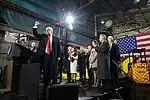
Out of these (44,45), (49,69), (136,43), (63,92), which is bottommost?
(63,92)

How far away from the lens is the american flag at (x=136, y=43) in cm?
641

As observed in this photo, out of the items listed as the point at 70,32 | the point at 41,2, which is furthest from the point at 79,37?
the point at 41,2

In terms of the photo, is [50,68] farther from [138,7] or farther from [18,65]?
[138,7]

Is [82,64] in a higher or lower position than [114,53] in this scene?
lower

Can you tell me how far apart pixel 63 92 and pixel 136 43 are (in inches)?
214

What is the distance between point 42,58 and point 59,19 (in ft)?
14.6

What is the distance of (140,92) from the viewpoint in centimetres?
493

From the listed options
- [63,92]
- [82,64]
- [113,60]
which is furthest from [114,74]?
[82,64]

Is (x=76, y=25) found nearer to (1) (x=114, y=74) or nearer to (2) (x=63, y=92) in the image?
(1) (x=114, y=74)

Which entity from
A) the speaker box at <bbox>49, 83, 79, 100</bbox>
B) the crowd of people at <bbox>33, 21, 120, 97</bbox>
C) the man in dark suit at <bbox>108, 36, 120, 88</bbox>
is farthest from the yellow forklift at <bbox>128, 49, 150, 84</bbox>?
the speaker box at <bbox>49, 83, 79, 100</bbox>

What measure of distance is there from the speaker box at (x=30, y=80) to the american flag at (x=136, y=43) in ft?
16.4

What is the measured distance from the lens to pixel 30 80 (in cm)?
234

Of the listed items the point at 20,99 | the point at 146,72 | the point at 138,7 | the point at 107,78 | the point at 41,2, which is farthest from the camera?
the point at 138,7

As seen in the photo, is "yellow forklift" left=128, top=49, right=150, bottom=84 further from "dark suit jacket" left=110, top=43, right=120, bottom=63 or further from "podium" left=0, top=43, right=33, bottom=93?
"podium" left=0, top=43, right=33, bottom=93
